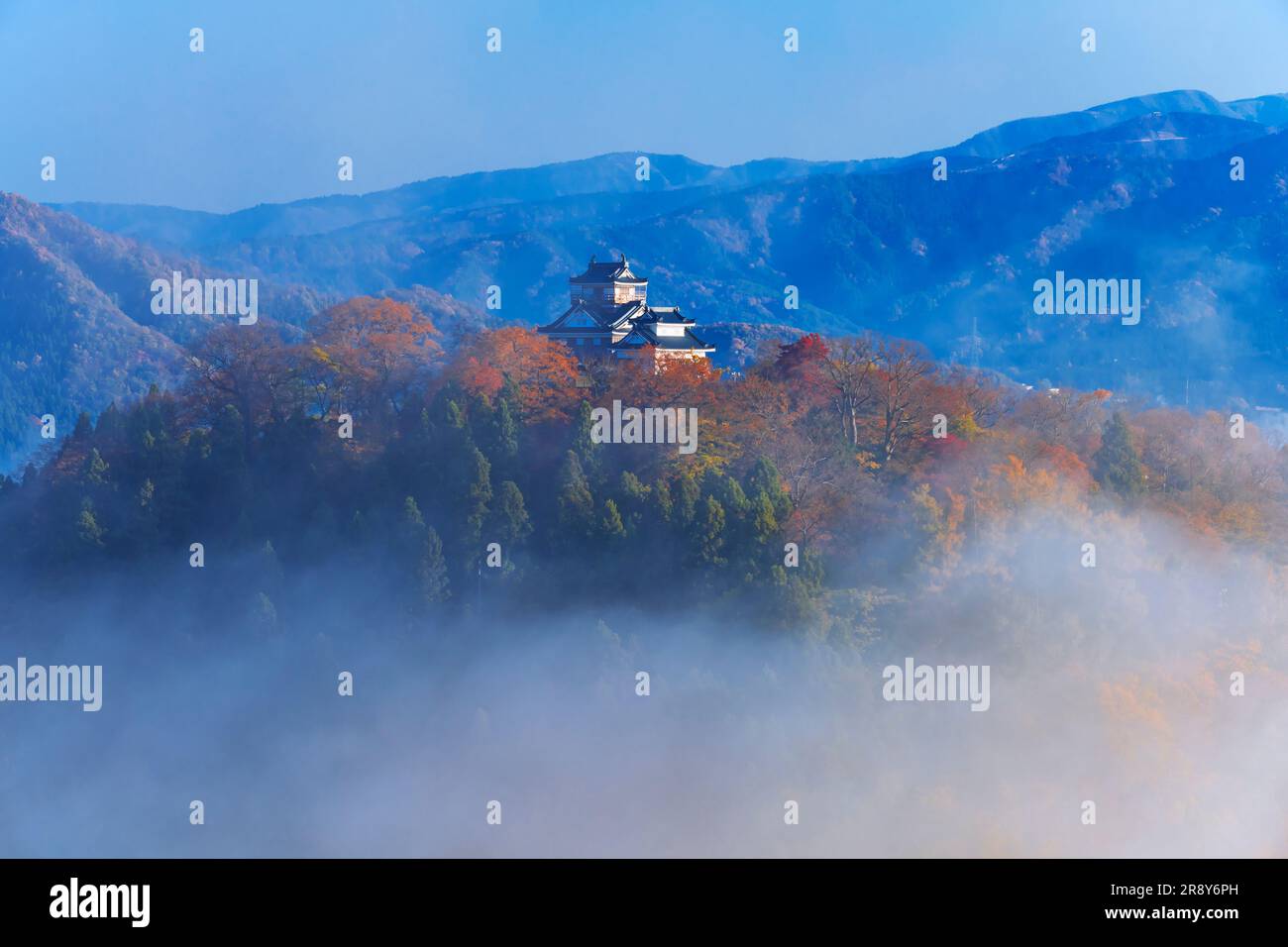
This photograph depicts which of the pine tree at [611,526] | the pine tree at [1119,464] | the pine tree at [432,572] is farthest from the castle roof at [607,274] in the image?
the pine tree at [1119,464]

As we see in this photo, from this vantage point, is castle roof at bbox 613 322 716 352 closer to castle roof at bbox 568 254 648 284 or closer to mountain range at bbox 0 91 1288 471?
castle roof at bbox 568 254 648 284

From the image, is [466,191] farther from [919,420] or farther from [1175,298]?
[919,420]

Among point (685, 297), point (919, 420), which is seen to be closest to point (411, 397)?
point (919, 420)

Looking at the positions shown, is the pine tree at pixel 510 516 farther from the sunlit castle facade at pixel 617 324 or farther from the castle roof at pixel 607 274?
the castle roof at pixel 607 274

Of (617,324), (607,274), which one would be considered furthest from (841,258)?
(617,324)

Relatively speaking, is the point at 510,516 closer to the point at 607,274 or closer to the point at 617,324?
the point at 617,324
